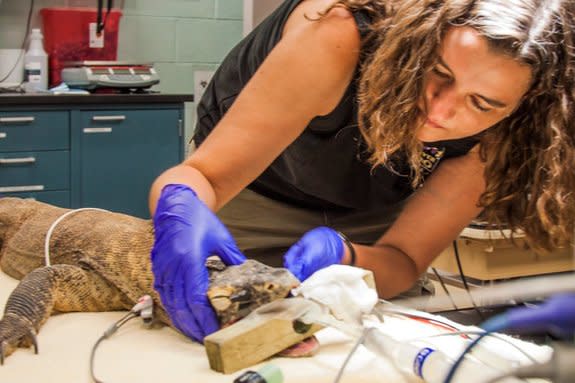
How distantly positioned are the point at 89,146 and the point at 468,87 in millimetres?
2643

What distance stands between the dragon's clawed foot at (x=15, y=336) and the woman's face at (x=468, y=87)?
670 mm

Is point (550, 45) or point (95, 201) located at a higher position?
point (550, 45)

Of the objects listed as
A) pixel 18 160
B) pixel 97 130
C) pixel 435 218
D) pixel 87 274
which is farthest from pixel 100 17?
pixel 435 218

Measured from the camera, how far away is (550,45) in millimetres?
1128

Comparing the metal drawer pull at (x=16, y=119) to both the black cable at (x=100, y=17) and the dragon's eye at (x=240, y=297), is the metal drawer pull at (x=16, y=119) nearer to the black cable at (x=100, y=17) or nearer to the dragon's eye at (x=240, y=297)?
the black cable at (x=100, y=17)

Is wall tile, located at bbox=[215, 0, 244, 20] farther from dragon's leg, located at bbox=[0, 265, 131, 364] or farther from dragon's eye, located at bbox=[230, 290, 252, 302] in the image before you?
dragon's eye, located at bbox=[230, 290, 252, 302]

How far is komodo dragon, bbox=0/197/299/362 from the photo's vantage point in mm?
1094

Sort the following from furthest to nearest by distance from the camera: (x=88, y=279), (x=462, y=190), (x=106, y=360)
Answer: (x=462, y=190) < (x=88, y=279) < (x=106, y=360)

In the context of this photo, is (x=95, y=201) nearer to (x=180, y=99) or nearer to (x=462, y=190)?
(x=180, y=99)

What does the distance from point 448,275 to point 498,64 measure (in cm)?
218

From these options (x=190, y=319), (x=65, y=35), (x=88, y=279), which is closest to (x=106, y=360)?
(x=190, y=319)

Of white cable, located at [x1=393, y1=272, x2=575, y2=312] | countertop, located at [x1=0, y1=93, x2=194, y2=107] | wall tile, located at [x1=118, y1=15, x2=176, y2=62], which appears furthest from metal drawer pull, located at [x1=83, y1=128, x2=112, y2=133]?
white cable, located at [x1=393, y1=272, x2=575, y2=312]

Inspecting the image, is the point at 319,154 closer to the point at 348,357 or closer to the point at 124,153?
the point at 348,357

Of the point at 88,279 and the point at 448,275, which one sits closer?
the point at 88,279
